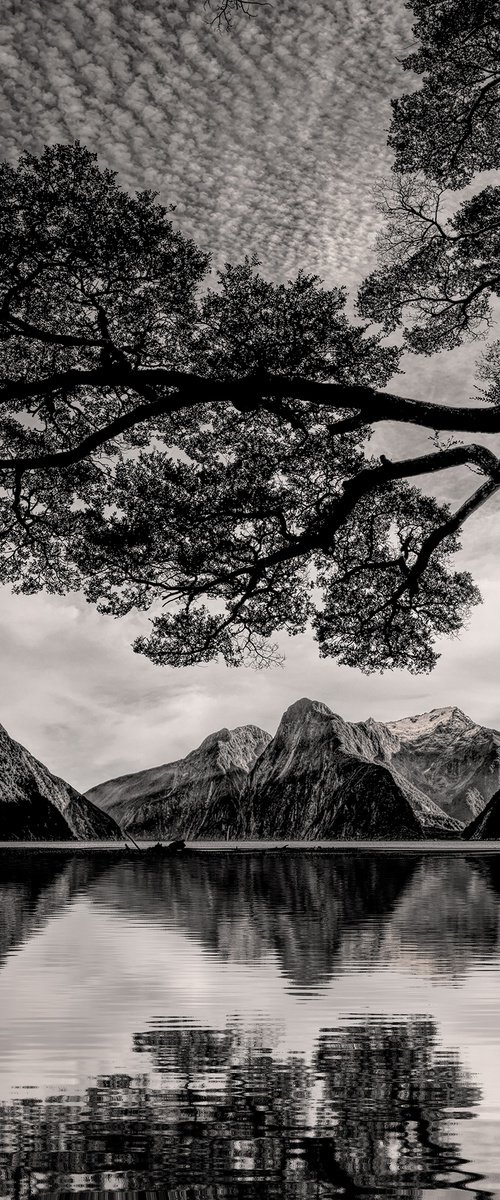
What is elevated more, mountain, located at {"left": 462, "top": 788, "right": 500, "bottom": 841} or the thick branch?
mountain, located at {"left": 462, "top": 788, "right": 500, "bottom": 841}

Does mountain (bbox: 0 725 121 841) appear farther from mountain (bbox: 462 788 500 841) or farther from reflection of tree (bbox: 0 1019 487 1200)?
Result: reflection of tree (bbox: 0 1019 487 1200)

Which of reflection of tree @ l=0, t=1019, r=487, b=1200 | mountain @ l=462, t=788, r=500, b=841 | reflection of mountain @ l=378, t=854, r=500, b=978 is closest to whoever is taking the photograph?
reflection of tree @ l=0, t=1019, r=487, b=1200

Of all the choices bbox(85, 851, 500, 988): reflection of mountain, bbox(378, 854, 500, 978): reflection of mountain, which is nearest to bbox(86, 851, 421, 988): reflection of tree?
bbox(85, 851, 500, 988): reflection of mountain

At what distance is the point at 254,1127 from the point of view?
3.44 meters

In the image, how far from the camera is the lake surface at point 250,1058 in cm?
301

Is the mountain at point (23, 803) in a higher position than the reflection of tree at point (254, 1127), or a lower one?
higher

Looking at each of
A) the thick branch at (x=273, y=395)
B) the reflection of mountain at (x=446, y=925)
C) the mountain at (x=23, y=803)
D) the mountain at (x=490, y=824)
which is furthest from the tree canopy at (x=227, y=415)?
the mountain at (x=23, y=803)

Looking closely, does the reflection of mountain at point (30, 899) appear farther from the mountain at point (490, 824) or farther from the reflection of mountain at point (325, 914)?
the mountain at point (490, 824)

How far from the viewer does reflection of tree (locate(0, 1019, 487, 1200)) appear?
291 centimetres

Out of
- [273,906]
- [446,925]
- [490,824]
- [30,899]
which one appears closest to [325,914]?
[273,906]

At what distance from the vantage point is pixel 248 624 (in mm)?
22000

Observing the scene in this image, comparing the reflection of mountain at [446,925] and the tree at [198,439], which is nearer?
the reflection of mountain at [446,925]

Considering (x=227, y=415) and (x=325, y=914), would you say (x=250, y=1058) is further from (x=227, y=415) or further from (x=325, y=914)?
(x=227, y=415)

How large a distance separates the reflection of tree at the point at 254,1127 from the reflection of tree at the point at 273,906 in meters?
2.23
